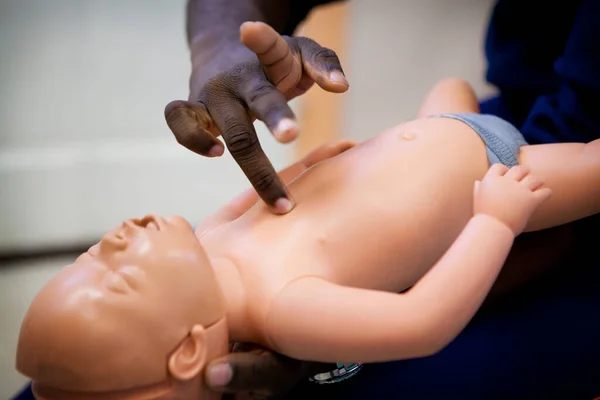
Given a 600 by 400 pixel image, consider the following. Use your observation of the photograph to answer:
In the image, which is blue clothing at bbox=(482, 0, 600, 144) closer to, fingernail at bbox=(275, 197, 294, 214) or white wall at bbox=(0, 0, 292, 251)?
fingernail at bbox=(275, 197, 294, 214)

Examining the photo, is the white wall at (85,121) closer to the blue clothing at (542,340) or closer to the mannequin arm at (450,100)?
the mannequin arm at (450,100)

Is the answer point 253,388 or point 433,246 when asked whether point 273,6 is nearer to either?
point 433,246

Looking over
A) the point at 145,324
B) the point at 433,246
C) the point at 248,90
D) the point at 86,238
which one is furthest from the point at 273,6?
the point at 86,238

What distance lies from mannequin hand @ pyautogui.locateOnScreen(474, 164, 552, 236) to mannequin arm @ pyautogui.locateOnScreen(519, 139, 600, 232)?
0.07 metres

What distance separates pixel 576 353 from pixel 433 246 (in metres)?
0.22

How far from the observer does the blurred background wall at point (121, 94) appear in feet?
5.16

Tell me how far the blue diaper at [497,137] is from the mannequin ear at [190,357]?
402mm

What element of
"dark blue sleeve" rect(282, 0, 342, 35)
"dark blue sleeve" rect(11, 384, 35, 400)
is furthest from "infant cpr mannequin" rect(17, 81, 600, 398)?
"dark blue sleeve" rect(282, 0, 342, 35)

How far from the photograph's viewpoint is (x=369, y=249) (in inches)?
26.7

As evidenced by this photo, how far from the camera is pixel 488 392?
71 cm

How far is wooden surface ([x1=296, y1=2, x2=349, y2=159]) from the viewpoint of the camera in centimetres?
156

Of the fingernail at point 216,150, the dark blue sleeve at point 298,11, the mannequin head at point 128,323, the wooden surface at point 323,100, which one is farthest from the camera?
the wooden surface at point 323,100

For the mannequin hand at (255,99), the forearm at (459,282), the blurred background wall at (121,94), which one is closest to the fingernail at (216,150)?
the mannequin hand at (255,99)

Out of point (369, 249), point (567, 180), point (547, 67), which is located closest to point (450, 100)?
point (547, 67)
